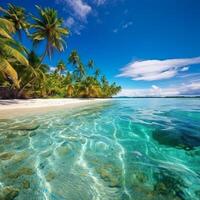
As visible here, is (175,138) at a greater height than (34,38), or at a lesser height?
lesser

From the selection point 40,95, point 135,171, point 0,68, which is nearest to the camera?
point 135,171

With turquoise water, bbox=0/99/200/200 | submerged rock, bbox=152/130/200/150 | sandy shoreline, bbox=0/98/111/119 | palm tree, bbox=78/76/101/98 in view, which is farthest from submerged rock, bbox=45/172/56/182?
palm tree, bbox=78/76/101/98

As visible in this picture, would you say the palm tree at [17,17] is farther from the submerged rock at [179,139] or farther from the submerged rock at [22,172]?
the submerged rock at [22,172]

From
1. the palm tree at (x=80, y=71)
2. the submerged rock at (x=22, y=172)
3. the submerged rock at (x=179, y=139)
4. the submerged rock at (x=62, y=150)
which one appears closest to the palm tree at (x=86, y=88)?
the palm tree at (x=80, y=71)

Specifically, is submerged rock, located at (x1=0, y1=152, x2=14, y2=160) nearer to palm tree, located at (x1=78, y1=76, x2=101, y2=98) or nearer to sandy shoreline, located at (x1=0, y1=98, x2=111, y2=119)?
sandy shoreline, located at (x1=0, y1=98, x2=111, y2=119)

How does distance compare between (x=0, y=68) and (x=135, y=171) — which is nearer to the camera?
(x=135, y=171)

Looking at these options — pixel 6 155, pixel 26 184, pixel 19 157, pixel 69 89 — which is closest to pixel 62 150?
pixel 19 157

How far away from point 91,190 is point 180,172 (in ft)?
6.46

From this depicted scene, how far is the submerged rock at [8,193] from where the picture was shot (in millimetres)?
2490

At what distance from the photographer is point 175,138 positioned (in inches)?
241

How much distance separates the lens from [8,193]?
8.47 feet

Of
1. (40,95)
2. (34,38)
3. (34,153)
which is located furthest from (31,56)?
(34,153)

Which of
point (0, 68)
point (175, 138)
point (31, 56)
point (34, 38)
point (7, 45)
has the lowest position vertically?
point (175, 138)

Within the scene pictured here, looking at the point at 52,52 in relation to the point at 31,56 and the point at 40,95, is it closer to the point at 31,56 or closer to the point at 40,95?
the point at 31,56
